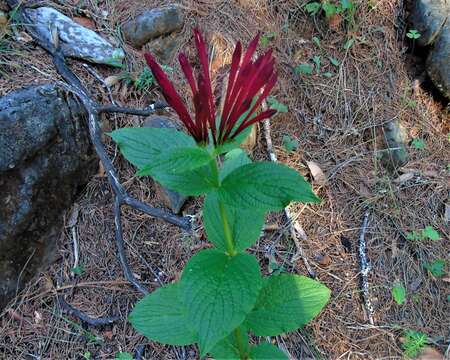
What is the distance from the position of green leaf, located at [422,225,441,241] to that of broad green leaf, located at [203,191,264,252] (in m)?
1.66

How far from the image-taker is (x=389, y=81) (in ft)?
11.3

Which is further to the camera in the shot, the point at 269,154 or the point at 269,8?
the point at 269,8

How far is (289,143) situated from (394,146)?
82 cm

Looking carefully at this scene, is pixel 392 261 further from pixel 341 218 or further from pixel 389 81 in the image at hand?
pixel 389 81

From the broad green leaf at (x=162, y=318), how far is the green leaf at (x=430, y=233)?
70.5 inches

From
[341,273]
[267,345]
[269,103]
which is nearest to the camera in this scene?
[267,345]

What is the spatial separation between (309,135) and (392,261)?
39.2 inches

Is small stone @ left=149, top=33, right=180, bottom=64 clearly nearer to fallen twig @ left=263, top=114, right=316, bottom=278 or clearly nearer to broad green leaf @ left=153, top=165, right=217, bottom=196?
fallen twig @ left=263, top=114, right=316, bottom=278

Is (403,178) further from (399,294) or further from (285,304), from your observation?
(285,304)

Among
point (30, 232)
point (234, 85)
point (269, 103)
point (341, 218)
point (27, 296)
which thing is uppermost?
point (234, 85)

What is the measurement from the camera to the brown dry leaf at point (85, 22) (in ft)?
10.1

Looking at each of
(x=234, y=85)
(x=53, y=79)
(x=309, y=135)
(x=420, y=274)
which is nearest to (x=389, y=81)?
(x=309, y=135)

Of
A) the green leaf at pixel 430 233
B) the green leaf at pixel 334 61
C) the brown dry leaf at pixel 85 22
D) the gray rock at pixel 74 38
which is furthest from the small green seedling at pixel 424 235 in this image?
the brown dry leaf at pixel 85 22

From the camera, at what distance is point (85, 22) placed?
311 cm
